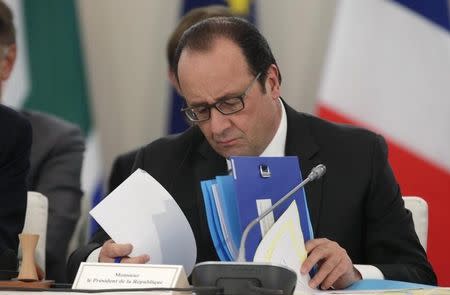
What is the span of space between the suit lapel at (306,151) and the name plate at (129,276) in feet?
2.73

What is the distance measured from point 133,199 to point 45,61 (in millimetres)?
3499

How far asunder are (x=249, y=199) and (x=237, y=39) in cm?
65

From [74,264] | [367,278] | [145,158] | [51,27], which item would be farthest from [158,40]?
[367,278]

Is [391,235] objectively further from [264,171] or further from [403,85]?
[403,85]

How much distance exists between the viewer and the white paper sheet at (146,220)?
235 cm

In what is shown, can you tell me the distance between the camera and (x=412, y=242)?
8.87ft

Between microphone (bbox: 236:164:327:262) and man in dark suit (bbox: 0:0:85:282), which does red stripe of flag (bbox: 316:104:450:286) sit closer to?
man in dark suit (bbox: 0:0:85:282)

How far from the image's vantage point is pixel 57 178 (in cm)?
411

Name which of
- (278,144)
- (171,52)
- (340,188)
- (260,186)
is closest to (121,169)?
(171,52)

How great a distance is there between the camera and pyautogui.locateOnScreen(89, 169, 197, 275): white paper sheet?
2346mm

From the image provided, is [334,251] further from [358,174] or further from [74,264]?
[74,264]

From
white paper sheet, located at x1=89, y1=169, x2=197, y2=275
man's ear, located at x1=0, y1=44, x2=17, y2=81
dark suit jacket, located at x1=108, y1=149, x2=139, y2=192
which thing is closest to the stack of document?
white paper sheet, located at x1=89, y1=169, x2=197, y2=275

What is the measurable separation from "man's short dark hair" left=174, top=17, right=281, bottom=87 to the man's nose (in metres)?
0.17

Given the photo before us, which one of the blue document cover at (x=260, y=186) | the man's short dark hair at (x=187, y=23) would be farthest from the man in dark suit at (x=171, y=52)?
the blue document cover at (x=260, y=186)
